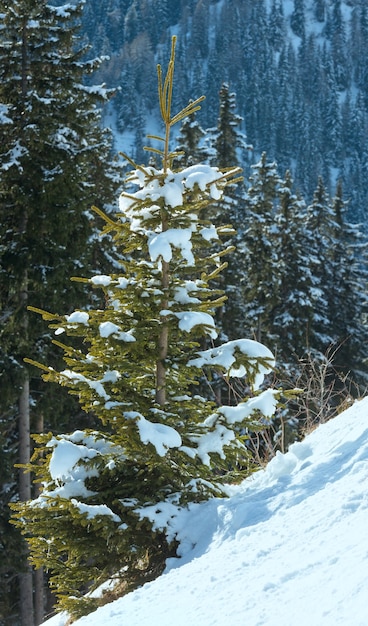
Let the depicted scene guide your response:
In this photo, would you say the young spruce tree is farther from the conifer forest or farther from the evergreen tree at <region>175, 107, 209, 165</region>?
the evergreen tree at <region>175, 107, 209, 165</region>

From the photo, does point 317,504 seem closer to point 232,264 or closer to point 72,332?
point 72,332

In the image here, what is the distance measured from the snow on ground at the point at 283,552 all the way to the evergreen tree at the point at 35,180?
26.7ft

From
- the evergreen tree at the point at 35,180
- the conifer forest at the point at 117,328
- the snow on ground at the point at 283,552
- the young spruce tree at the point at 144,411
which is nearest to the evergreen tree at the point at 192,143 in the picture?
the conifer forest at the point at 117,328

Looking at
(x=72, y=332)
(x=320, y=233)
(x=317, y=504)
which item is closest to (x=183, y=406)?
(x=72, y=332)

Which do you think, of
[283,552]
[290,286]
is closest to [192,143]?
[290,286]

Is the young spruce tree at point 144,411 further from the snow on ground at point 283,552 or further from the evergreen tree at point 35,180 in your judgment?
the evergreen tree at point 35,180

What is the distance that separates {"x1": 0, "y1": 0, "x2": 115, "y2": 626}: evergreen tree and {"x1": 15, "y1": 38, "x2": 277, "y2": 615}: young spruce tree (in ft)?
22.1

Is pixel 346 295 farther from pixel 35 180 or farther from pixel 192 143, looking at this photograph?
pixel 35 180

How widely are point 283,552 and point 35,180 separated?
1076cm

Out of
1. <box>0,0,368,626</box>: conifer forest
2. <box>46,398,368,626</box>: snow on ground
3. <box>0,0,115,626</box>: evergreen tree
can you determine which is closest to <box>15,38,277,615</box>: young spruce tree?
<box>0,0,368,626</box>: conifer forest

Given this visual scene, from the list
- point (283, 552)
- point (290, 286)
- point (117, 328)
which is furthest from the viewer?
point (290, 286)

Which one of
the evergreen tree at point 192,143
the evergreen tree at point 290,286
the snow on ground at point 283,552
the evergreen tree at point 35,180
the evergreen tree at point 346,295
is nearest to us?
the snow on ground at point 283,552

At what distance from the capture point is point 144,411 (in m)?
5.90

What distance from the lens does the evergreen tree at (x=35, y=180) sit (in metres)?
12.6
